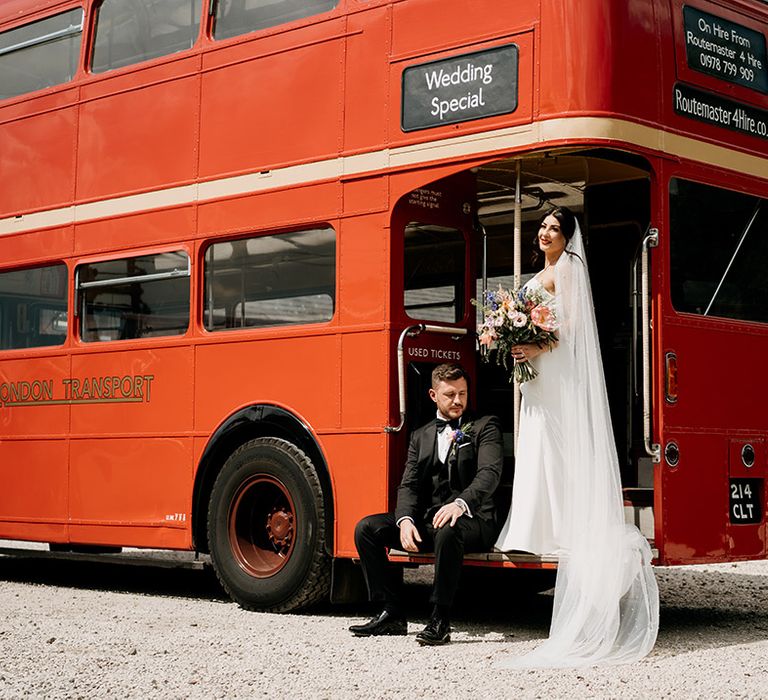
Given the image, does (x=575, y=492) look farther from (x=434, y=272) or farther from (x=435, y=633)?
(x=434, y=272)

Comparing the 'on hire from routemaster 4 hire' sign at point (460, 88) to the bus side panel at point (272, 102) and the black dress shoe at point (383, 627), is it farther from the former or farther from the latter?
the black dress shoe at point (383, 627)

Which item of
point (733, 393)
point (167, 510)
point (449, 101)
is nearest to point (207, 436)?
point (167, 510)

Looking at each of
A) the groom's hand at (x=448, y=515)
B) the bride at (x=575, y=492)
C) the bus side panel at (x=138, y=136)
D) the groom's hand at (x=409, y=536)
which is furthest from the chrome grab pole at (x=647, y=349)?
the bus side panel at (x=138, y=136)

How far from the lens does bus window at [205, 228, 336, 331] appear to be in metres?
8.77

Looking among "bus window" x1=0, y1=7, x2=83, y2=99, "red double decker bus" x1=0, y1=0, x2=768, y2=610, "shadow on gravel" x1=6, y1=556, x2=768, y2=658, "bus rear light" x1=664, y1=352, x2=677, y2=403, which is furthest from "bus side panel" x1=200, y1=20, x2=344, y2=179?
"shadow on gravel" x1=6, y1=556, x2=768, y2=658

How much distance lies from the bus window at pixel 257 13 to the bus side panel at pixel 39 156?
67.2 inches

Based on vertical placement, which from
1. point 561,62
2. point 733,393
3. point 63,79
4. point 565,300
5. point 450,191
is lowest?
point 733,393

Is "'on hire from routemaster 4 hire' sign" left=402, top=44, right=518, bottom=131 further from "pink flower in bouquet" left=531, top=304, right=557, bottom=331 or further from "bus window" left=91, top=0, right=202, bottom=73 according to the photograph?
"bus window" left=91, top=0, right=202, bottom=73

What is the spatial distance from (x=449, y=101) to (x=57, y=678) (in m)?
3.96

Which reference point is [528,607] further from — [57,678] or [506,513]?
[57,678]

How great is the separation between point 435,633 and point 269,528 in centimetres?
187

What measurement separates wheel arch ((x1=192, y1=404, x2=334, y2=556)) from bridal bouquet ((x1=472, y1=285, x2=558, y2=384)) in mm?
Answer: 1400

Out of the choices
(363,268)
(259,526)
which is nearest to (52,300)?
(259,526)

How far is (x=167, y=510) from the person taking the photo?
9.55m
